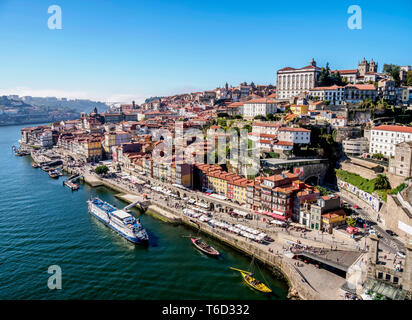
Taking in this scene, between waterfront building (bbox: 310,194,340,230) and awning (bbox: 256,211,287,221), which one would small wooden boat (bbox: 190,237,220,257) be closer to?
awning (bbox: 256,211,287,221)

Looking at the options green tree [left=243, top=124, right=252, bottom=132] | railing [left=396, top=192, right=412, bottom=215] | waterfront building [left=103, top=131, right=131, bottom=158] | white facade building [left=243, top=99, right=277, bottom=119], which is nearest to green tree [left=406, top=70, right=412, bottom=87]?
white facade building [left=243, top=99, right=277, bottom=119]

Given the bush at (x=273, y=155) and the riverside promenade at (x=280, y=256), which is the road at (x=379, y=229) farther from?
the bush at (x=273, y=155)

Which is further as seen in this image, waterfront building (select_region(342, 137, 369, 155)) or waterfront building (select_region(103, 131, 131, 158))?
waterfront building (select_region(103, 131, 131, 158))

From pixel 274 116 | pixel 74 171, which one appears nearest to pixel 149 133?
Result: pixel 74 171

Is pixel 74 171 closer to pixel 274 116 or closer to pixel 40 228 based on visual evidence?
pixel 40 228

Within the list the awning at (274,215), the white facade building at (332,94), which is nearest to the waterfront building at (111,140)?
the white facade building at (332,94)

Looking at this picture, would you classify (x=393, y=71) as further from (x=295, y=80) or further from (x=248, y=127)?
(x=248, y=127)
